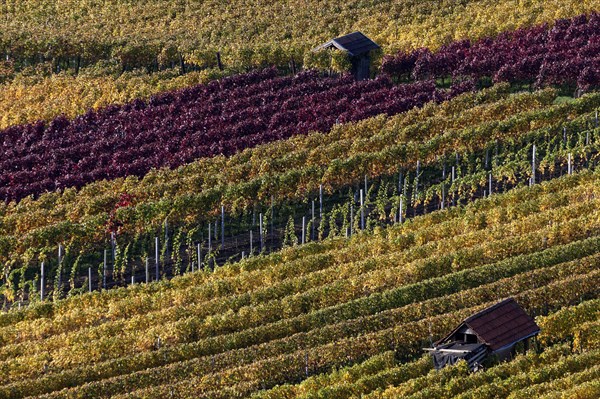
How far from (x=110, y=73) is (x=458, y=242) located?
3429 cm

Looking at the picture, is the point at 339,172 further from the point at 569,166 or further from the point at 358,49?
the point at 358,49

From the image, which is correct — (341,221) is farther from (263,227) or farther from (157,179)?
(157,179)

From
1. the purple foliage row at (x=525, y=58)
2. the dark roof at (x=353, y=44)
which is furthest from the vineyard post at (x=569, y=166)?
the dark roof at (x=353, y=44)

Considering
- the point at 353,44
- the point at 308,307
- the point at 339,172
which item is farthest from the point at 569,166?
the point at 353,44

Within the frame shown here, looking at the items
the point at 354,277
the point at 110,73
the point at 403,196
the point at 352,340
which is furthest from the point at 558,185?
the point at 110,73

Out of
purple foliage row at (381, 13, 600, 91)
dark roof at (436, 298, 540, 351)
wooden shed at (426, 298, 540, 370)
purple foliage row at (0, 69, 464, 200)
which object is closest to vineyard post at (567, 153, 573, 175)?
purple foliage row at (381, 13, 600, 91)

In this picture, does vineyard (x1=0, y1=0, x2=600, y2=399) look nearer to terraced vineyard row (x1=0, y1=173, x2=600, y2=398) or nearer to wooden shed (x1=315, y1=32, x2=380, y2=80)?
terraced vineyard row (x1=0, y1=173, x2=600, y2=398)

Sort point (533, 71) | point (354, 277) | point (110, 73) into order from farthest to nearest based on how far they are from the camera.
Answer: point (110, 73)
point (533, 71)
point (354, 277)

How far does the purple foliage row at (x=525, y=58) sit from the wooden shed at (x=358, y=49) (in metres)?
1.56

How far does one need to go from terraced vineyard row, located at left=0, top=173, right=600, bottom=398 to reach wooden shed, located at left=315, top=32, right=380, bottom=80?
21.3m

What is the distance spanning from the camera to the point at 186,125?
76.2 metres

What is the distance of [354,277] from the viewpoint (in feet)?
189

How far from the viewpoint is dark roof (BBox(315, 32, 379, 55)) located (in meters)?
82.7

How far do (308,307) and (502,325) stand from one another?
8.43 m
